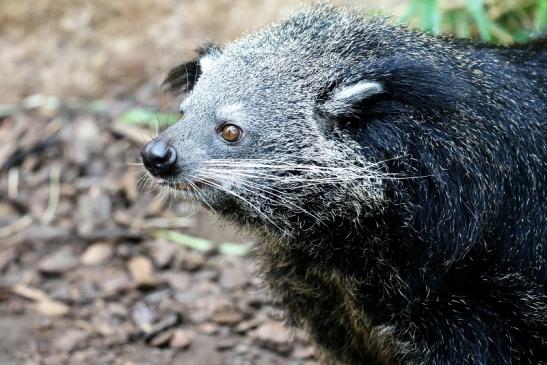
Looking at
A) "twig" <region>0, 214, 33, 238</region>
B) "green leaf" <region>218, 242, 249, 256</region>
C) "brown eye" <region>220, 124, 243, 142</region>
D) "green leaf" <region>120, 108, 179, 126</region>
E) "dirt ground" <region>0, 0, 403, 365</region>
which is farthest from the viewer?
"green leaf" <region>120, 108, 179, 126</region>

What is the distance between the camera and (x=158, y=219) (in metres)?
7.25

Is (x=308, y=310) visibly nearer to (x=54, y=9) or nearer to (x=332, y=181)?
(x=332, y=181)

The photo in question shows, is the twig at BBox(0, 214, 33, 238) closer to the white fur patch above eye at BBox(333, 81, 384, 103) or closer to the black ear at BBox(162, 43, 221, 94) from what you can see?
the black ear at BBox(162, 43, 221, 94)

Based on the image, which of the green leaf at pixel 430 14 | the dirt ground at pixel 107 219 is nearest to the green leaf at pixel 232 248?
the dirt ground at pixel 107 219

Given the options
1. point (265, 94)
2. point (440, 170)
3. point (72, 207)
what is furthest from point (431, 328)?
point (72, 207)

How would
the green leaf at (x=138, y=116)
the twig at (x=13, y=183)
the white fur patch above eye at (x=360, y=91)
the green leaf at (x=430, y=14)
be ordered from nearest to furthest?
the white fur patch above eye at (x=360, y=91)
the green leaf at (x=430, y=14)
the twig at (x=13, y=183)
the green leaf at (x=138, y=116)

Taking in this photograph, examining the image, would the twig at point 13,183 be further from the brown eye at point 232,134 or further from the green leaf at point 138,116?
the brown eye at point 232,134

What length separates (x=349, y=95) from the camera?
4258 mm

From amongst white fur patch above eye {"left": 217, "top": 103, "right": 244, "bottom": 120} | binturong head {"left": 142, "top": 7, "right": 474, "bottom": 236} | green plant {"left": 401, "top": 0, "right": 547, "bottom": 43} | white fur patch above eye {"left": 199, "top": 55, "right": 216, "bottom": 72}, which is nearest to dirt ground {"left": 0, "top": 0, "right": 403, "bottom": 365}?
green plant {"left": 401, "top": 0, "right": 547, "bottom": 43}

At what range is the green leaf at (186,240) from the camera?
275 inches

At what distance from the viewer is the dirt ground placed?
239 inches

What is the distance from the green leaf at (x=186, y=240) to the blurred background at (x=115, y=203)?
1 cm

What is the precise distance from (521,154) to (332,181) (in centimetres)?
98

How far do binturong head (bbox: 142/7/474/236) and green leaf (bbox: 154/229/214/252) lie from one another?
245 cm
